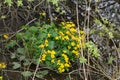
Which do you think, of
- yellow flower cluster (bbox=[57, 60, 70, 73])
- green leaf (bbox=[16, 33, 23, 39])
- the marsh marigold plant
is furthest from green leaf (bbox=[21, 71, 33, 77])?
green leaf (bbox=[16, 33, 23, 39])

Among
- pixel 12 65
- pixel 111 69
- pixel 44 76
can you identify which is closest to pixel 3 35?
pixel 12 65

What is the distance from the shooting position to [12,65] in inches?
140

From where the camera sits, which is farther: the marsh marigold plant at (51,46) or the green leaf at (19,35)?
the green leaf at (19,35)

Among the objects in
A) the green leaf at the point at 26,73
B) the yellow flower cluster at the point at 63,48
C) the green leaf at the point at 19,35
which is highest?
the green leaf at the point at 19,35

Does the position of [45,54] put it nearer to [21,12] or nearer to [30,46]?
[30,46]

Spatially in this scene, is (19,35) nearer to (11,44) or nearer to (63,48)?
(11,44)

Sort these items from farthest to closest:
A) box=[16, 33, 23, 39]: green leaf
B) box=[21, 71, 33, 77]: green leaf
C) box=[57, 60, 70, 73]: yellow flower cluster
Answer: box=[16, 33, 23, 39]: green leaf
box=[57, 60, 70, 73]: yellow flower cluster
box=[21, 71, 33, 77]: green leaf

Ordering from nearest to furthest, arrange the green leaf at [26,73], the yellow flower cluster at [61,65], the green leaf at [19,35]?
the green leaf at [26,73], the yellow flower cluster at [61,65], the green leaf at [19,35]

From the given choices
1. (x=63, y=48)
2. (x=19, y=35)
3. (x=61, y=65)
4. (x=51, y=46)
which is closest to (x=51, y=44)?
(x=51, y=46)

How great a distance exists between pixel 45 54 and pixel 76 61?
1.41ft

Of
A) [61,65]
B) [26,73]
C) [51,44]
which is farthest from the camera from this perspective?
[51,44]

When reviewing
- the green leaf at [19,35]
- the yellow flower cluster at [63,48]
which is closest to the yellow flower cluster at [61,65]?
the yellow flower cluster at [63,48]

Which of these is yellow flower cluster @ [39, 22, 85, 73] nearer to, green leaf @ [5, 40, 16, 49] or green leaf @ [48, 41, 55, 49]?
green leaf @ [48, 41, 55, 49]

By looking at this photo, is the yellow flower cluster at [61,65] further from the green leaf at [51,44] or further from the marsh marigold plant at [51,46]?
the green leaf at [51,44]
